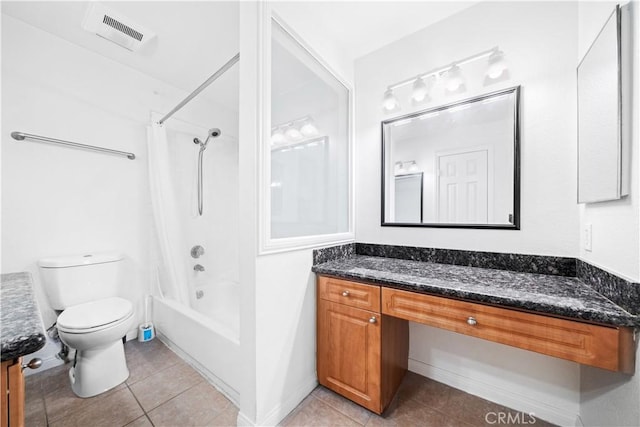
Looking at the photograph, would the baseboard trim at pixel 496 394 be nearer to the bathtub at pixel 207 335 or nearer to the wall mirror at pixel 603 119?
the wall mirror at pixel 603 119

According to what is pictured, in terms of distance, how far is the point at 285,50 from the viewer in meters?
1.42

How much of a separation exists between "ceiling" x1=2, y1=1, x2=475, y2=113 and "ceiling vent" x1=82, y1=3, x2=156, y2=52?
0.14 feet

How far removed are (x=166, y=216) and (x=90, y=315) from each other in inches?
32.2

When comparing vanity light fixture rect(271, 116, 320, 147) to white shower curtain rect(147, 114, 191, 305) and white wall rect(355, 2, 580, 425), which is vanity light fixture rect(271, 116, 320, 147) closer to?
white wall rect(355, 2, 580, 425)

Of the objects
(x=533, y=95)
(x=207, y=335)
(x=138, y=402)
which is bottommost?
(x=138, y=402)

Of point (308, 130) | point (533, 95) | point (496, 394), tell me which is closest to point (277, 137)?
point (308, 130)

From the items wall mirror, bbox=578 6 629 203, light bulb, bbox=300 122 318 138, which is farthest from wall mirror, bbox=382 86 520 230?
light bulb, bbox=300 122 318 138

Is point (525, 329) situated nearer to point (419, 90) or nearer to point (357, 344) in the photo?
point (357, 344)

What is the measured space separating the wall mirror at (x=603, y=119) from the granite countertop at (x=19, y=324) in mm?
1790

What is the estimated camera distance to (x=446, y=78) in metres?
1.52

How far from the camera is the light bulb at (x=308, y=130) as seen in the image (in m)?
1.64

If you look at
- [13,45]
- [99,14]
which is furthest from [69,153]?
[99,14]

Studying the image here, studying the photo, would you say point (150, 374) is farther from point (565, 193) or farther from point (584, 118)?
point (584, 118)

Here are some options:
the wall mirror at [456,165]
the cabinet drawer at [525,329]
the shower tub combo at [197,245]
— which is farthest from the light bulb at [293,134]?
the cabinet drawer at [525,329]
